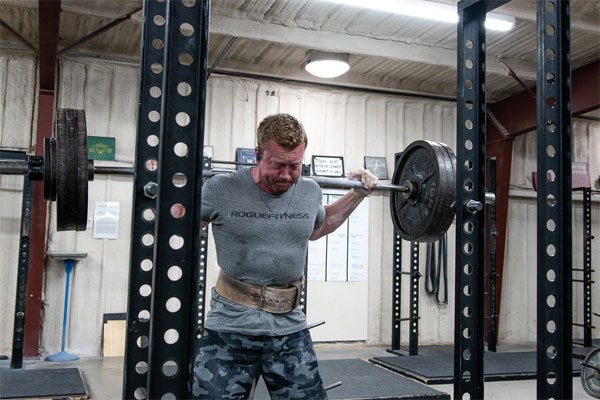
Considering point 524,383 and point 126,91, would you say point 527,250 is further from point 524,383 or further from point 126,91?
point 126,91

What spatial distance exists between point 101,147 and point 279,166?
3968 millimetres

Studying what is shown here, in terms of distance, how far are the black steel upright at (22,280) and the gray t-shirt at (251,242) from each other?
3301 mm

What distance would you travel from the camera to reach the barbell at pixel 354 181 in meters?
1.69

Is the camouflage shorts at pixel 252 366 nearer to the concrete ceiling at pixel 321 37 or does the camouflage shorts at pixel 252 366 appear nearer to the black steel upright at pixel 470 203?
the black steel upright at pixel 470 203

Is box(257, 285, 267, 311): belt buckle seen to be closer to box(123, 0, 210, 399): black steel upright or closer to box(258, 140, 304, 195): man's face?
box(258, 140, 304, 195): man's face

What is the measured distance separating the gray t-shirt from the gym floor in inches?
85.0

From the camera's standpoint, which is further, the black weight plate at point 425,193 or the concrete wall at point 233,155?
the concrete wall at point 233,155

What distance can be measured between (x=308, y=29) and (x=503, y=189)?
116 inches

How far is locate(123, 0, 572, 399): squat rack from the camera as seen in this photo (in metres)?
1.10

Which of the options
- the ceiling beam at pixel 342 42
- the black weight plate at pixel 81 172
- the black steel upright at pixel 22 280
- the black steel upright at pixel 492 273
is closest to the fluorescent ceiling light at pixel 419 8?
the ceiling beam at pixel 342 42

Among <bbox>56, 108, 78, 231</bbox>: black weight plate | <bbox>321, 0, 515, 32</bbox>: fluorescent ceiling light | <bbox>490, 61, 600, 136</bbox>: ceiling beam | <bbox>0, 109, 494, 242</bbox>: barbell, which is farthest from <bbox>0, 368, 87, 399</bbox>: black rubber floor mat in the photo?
<bbox>490, 61, 600, 136</bbox>: ceiling beam

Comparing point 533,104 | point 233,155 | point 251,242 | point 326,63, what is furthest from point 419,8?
point 251,242

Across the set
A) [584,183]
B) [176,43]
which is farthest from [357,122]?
[176,43]

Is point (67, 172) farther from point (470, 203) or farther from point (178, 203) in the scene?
point (470, 203)
